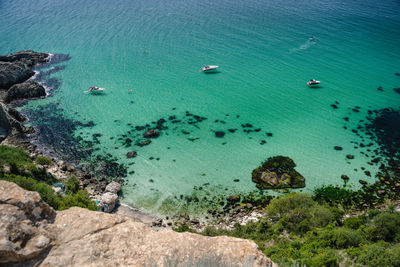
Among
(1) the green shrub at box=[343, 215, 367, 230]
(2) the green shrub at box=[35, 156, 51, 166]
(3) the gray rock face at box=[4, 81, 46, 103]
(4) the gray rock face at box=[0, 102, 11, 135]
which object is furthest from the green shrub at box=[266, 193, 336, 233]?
(3) the gray rock face at box=[4, 81, 46, 103]

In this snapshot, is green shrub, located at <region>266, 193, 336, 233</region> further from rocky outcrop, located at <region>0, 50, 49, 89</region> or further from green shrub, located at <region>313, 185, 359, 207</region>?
rocky outcrop, located at <region>0, 50, 49, 89</region>

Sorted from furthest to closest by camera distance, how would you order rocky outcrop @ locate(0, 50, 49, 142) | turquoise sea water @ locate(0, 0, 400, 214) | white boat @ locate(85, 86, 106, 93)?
1. white boat @ locate(85, 86, 106, 93)
2. rocky outcrop @ locate(0, 50, 49, 142)
3. turquoise sea water @ locate(0, 0, 400, 214)

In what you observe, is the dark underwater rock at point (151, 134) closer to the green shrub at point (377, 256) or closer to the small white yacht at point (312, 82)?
the green shrub at point (377, 256)

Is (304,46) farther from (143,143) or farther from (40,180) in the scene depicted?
(40,180)

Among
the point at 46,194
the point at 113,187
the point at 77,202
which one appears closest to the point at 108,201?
the point at 113,187

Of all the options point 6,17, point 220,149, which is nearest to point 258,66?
point 220,149

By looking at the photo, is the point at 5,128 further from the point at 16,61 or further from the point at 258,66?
the point at 258,66
